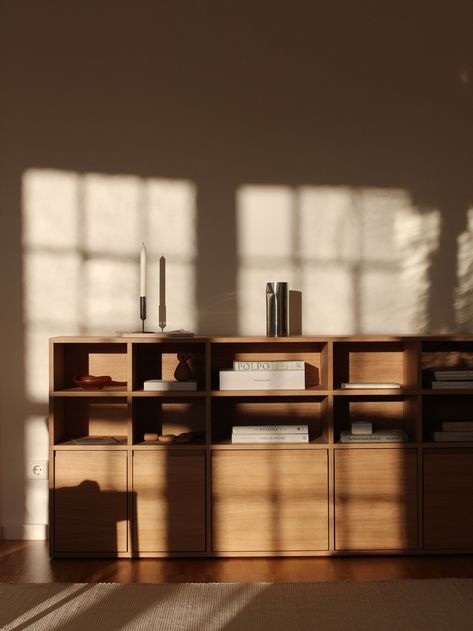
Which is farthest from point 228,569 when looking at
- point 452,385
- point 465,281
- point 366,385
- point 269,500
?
point 465,281

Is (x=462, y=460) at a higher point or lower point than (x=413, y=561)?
higher

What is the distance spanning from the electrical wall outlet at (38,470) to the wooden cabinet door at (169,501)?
2.02 feet

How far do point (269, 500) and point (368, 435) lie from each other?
1.77 ft

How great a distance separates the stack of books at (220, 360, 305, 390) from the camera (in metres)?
3.57

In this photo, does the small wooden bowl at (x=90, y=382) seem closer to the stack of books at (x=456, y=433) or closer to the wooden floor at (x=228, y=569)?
the wooden floor at (x=228, y=569)

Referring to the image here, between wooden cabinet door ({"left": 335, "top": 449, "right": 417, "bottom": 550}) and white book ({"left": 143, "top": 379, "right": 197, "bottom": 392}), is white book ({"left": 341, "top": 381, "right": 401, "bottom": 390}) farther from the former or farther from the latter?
white book ({"left": 143, "top": 379, "right": 197, "bottom": 392})

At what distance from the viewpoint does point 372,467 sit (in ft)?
11.6

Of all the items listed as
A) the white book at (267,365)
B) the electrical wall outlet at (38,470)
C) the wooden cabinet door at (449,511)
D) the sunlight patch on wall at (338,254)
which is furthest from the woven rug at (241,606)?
the sunlight patch on wall at (338,254)

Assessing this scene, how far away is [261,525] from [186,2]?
256cm

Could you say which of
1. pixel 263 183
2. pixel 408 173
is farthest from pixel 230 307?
pixel 408 173

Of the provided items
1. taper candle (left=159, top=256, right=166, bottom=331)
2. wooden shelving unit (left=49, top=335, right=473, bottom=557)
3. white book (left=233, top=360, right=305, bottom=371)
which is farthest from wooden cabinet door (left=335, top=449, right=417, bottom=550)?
taper candle (left=159, top=256, right=166, bottom=331)

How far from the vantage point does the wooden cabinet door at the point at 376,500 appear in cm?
352

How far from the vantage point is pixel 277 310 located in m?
3.64

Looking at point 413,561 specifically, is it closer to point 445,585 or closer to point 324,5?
point 445,585
